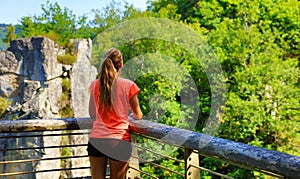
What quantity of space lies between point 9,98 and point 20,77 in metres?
0.85

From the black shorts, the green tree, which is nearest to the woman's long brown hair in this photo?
the black shorts

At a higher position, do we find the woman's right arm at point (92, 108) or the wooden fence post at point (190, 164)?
the woman's right arm at point (92, 108)

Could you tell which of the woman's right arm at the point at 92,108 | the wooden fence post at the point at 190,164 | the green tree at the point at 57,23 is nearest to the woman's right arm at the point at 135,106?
the woman's right arm at the point at 92,108

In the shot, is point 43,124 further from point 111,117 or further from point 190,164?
point 190,164

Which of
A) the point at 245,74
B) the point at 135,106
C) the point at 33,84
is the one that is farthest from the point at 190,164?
the point at 245,74

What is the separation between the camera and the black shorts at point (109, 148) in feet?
7.98

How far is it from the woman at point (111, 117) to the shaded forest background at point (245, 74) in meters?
11.6

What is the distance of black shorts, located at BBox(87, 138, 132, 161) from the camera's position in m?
2.43

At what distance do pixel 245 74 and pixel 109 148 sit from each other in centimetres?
1301

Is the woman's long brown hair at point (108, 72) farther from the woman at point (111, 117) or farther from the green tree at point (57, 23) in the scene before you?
the green tree at point (57, 23)

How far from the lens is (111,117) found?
2.45 meters

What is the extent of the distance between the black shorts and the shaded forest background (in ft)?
38.1

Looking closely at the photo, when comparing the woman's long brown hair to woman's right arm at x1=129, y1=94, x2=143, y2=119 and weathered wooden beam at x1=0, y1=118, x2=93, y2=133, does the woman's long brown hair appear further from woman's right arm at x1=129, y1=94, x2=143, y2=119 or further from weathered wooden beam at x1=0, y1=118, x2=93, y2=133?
weathered wooden beam at x1=0, y1=118, x2=93, y2=133

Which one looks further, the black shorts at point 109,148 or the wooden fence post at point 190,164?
the black shorts at point 109,148
